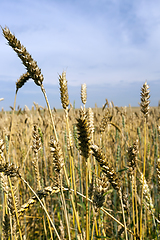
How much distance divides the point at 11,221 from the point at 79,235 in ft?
1.26

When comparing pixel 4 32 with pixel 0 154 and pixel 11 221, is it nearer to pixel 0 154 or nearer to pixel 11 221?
pixel 0 154

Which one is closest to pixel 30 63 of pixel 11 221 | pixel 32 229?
pixel 11 221

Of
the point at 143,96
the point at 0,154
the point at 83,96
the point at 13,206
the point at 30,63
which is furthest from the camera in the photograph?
the point at 83,96

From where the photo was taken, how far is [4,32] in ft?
2.87

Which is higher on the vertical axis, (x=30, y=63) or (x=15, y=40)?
(x=15, y=40)

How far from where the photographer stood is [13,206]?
3.47ft

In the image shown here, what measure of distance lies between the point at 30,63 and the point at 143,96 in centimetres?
75

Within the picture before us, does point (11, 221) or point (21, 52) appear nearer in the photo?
point (21, 52)

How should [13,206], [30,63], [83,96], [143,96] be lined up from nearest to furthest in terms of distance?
[30,63] → [13,206] → [143,96] → [83,96]

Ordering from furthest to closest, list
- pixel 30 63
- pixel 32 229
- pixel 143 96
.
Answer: pixel 32 229 < pixel 143 96 < pixel 30 63

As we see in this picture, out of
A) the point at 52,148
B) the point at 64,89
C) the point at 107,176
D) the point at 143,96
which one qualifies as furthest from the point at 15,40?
the point at 143,96

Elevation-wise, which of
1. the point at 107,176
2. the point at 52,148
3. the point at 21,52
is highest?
the point at 21,52

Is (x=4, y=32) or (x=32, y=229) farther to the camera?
(x=32, y=229)

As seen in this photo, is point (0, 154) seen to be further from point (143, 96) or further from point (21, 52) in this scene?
point (143, 96)
